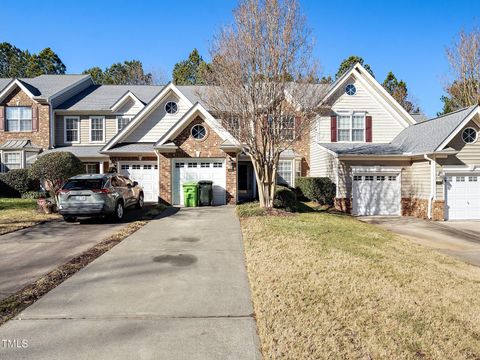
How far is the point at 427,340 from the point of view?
362 cm

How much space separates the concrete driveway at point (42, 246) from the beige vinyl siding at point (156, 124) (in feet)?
25.6

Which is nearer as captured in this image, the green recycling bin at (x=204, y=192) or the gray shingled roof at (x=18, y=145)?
the green recycling bin at (x=204, y=192)

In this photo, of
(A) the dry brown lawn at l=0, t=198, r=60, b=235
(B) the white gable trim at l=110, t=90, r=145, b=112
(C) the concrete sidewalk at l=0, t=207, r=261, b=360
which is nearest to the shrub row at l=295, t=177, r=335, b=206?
(C) the concrete sidewalk at l=0, t=207, r=261, b=360

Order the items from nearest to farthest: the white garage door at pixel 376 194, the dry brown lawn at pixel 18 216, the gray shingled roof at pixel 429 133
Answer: the dry brown lawn at pixel 18 216 → the gray shingled roof at pixel 429 133 → the white garage door at pixel 376 194

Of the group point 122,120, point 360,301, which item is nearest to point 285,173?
point 122,120

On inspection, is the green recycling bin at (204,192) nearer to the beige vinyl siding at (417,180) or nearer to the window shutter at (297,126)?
the window shutter at (297,126)

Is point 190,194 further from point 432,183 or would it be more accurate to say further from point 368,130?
point 368,130

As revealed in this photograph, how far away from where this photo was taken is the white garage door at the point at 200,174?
16562 mm

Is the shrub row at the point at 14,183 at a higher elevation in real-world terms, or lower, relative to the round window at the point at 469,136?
lower

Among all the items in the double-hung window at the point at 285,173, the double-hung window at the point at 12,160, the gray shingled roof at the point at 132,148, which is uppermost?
the gray shingled roof at the point at 132,148

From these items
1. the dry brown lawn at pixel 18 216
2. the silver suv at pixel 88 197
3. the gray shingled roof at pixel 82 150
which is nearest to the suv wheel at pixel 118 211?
the silver suv at pixel 88 197

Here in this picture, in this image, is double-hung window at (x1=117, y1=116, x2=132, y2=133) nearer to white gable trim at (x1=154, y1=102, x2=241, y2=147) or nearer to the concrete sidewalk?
white gable trim at (x1=154, y1=102, x2=241, y2=147)

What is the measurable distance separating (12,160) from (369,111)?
2414cm

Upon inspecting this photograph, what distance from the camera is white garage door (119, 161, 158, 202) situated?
Result: 17.4 m
